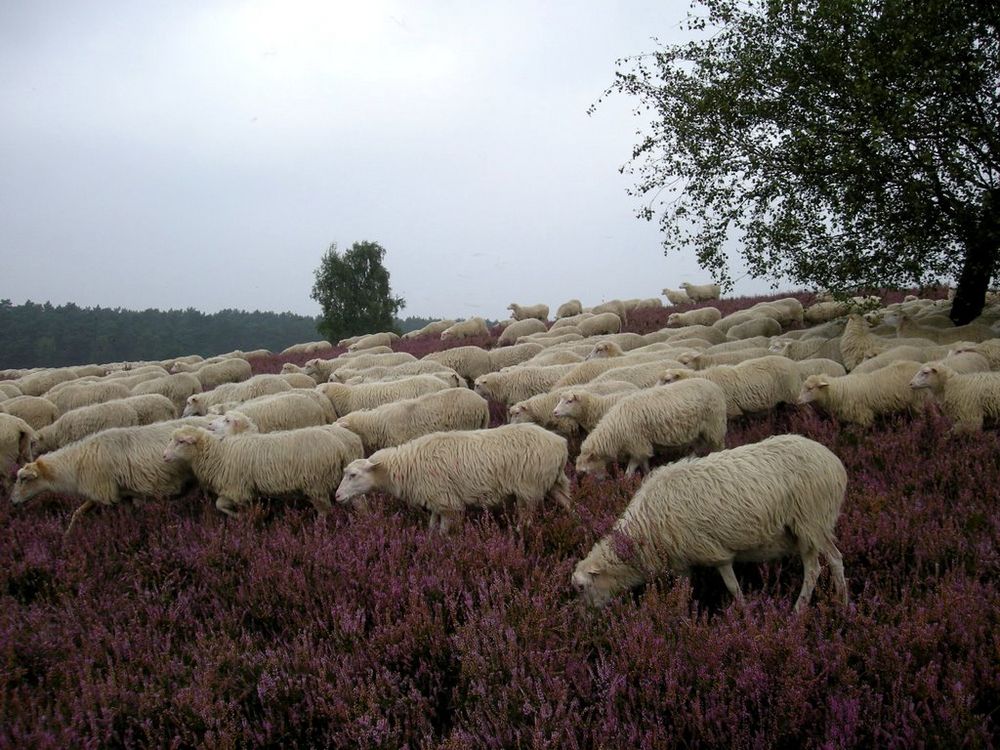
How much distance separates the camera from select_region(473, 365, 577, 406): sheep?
10352 mm

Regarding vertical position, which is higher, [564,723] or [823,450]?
[823,450]

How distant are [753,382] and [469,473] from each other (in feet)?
14.3

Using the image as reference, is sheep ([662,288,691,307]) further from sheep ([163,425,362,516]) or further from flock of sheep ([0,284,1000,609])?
sheep ([163,425,362,516])

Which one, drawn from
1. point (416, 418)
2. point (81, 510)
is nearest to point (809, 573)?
point (416, 418)

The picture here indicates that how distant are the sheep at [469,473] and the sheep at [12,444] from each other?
5.86 metres

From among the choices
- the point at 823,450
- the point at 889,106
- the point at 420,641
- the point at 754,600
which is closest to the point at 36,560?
the point at 420,641

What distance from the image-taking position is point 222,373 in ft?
60.2

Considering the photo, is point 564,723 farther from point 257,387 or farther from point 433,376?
point 257,387

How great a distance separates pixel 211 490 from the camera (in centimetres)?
657

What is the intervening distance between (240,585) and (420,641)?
1544 millimetres

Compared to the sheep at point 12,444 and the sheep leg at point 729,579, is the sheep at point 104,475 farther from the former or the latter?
the sheep leg at point 729,579

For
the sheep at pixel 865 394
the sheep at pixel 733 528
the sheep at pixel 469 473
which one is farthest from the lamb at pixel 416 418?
the sheep at pixel 733 528

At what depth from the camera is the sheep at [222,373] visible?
17.8 metres

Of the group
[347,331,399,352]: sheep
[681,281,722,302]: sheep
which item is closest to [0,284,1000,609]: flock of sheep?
[347,331,399,352]: sheep
